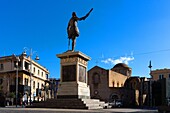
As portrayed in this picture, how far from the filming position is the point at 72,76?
23.4 metres

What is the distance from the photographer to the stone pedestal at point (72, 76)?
75.4 ft

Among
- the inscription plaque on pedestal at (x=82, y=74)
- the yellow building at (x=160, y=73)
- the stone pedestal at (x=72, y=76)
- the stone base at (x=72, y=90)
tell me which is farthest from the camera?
the yellow building at (x=160, y=73)

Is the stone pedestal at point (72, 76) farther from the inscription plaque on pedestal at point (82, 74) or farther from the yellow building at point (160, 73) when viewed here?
the yellow building at point (160, 73)

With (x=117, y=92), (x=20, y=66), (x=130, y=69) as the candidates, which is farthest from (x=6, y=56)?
(x=130, y=69)

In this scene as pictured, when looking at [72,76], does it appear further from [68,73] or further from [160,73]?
[160,73]

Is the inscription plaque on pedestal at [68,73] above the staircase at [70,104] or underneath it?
above

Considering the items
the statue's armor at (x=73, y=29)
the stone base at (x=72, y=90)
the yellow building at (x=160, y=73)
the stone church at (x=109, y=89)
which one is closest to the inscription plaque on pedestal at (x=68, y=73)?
the stone base at (x=72, y=90)

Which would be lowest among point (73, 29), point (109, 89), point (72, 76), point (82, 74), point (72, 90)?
point (109, 89)

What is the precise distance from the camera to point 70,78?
23578mm

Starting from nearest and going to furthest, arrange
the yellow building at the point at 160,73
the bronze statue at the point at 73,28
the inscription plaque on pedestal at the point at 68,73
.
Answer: the inscription plaque on pedestal at the point at 68,73 < the bronze statue at the point at 73,28 < the yellow building at the point at 160,73

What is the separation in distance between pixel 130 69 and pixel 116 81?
15.3 meters

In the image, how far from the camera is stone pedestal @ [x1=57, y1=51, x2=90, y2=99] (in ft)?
75.4

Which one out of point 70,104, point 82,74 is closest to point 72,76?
point 82,74

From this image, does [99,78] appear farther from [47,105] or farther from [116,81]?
[47,105]
